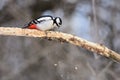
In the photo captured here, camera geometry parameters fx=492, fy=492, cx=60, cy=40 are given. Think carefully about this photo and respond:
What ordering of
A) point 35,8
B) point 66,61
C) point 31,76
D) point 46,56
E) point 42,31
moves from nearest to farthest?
1. point 42,31
2. point 66,61
3. point 46,56
4. point 31,76
5. point 35,8

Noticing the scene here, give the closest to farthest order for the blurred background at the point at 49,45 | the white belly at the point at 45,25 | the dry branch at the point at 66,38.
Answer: the dry branch at the point at 66,38 → the white belly at the point at 45,25 → the blurred background at the point at 49,45

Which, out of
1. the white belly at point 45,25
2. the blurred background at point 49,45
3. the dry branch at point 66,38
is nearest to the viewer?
the dry branch at point 66,38

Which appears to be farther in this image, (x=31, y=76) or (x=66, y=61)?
(x=31, y=76)

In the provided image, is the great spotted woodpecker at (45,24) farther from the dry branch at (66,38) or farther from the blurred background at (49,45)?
the blurred background at (49,45)

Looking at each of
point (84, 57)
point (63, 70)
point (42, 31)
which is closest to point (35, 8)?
point (84, 57)

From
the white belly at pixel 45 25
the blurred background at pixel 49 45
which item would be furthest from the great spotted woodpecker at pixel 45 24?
the blurred background at pixel 49 45

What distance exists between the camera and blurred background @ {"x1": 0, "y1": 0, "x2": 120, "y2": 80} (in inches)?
259

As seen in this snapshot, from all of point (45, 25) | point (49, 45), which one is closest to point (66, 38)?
point (45, 25)

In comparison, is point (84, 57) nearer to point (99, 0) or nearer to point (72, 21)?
point (72, 21)

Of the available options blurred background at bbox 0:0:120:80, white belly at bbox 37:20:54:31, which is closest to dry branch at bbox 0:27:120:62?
white belly at bbox 37:20:54:31

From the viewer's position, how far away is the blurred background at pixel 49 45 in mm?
6578

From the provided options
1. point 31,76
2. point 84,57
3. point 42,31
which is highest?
point 42,31

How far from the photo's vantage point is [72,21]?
782 centimetres

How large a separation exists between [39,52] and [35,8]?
1.21m
